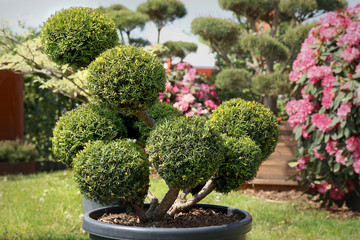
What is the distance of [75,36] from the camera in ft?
6.54

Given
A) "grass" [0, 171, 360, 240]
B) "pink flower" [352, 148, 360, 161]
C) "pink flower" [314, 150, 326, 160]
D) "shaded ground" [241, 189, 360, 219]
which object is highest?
"pink flower" [352, 148, 360, 161]

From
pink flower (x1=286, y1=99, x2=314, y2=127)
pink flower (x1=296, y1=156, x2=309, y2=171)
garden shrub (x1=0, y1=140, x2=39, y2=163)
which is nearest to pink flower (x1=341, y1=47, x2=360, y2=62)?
pink flower (x1=286, y1=99, x2=314, y2=127)

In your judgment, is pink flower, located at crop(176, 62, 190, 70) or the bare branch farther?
pink flower, located at crop(176, 62, 190, 70)

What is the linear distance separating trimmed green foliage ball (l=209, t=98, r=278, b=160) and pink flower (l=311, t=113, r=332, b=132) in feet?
6.73

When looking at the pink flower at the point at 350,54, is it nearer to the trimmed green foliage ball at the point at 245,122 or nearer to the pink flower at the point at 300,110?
the pink flower at the point at 300,110

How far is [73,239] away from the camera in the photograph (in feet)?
10.1

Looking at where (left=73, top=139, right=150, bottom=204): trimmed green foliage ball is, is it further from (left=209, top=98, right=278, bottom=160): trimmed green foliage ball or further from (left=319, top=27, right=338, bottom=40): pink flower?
(left=319, top=27, right=338, bottom=40): pink flower

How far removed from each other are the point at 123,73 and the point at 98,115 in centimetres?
39

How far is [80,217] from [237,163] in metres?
1.99

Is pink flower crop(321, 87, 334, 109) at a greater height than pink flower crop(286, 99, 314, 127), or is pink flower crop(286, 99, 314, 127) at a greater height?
pink flower crop(321, 87, 334, 109)

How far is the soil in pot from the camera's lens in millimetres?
1917

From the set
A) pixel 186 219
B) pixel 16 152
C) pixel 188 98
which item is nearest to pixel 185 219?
pixel 186 219

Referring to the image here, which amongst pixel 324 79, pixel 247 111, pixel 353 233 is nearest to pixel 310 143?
pixel 324 79

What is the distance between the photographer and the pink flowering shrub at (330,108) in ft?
12.4
